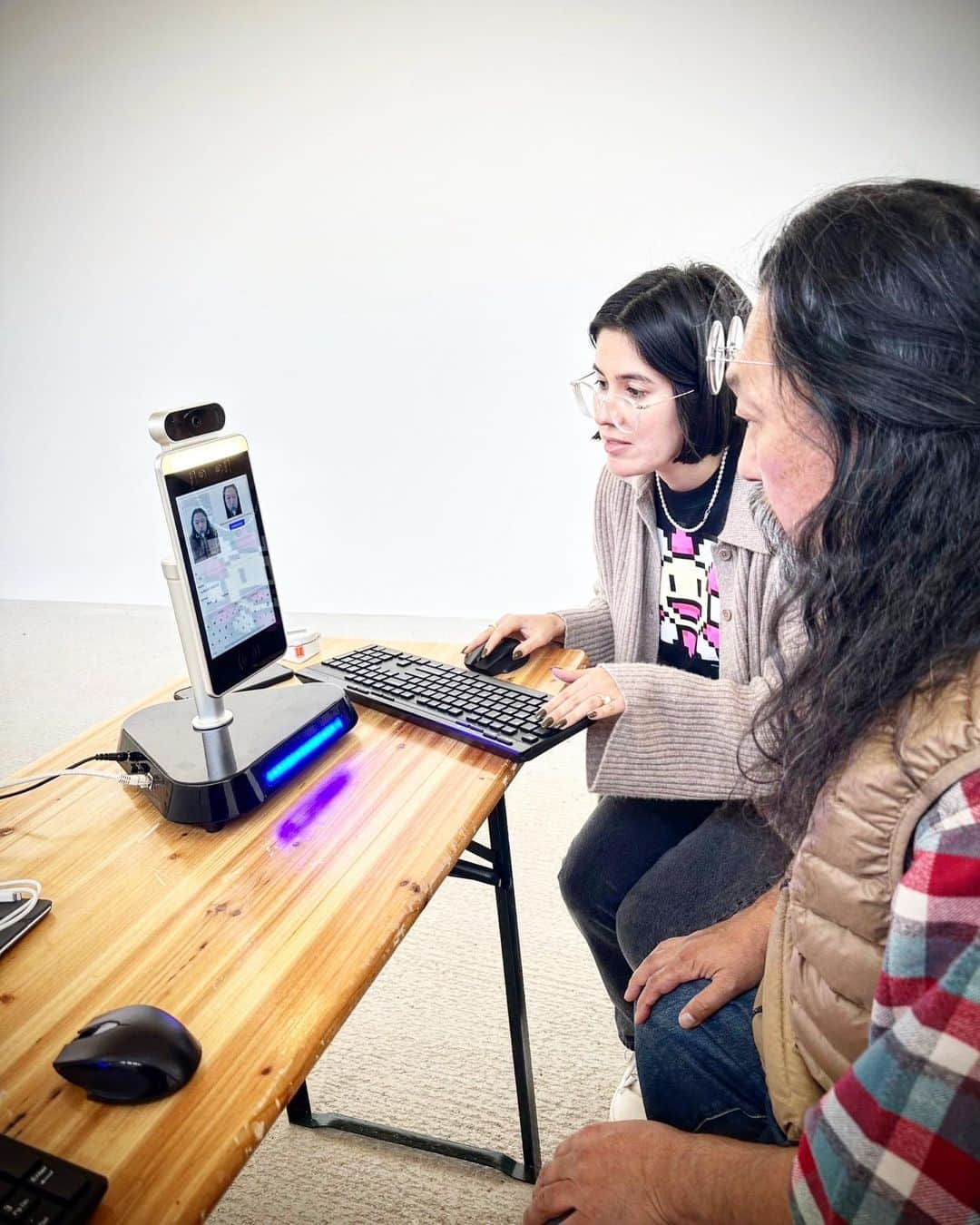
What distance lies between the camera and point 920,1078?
19.4 inches

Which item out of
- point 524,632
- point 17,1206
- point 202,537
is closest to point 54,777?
point 202,537

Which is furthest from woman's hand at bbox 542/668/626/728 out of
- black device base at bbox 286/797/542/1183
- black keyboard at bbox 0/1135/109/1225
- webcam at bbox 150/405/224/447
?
black keyboard at bbox 0/1135/109/1225

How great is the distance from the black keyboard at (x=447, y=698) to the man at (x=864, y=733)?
0.34m

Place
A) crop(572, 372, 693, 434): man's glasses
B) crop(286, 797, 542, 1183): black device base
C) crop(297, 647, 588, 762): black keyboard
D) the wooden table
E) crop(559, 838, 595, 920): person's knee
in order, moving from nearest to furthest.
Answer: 1. the wooden table
2. crop(297, 647, 588, 762): black keyboard
3. crop(286, 797, 542, 1183): black device base
4. crop(559, 838, 595, 920): person's knee
5. crop(572, 372, 693, 434): man's glasses

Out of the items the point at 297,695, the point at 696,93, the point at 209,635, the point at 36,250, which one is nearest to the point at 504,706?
the point at 297,695

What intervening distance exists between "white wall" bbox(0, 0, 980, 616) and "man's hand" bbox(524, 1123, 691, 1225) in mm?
2600

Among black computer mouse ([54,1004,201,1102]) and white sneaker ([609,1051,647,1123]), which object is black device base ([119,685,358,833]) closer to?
black computer mouse ([54,1004,201,1102])

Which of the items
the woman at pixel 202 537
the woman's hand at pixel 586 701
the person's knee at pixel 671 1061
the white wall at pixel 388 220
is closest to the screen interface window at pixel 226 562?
the woman at pixel 202 537

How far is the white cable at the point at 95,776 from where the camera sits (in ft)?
3.24

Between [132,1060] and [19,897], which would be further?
[19,897]

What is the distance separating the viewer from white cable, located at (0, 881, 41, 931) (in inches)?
31.2

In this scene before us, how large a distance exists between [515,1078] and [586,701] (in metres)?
0.62

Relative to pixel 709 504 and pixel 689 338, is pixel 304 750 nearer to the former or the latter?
pixel 709 504

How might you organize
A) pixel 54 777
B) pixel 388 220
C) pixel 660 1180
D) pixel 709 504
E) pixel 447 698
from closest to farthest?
pixel 660 1180 < pixel 54 777 < pixel 447 698 < pixel 709 504 < pixel 388 220
